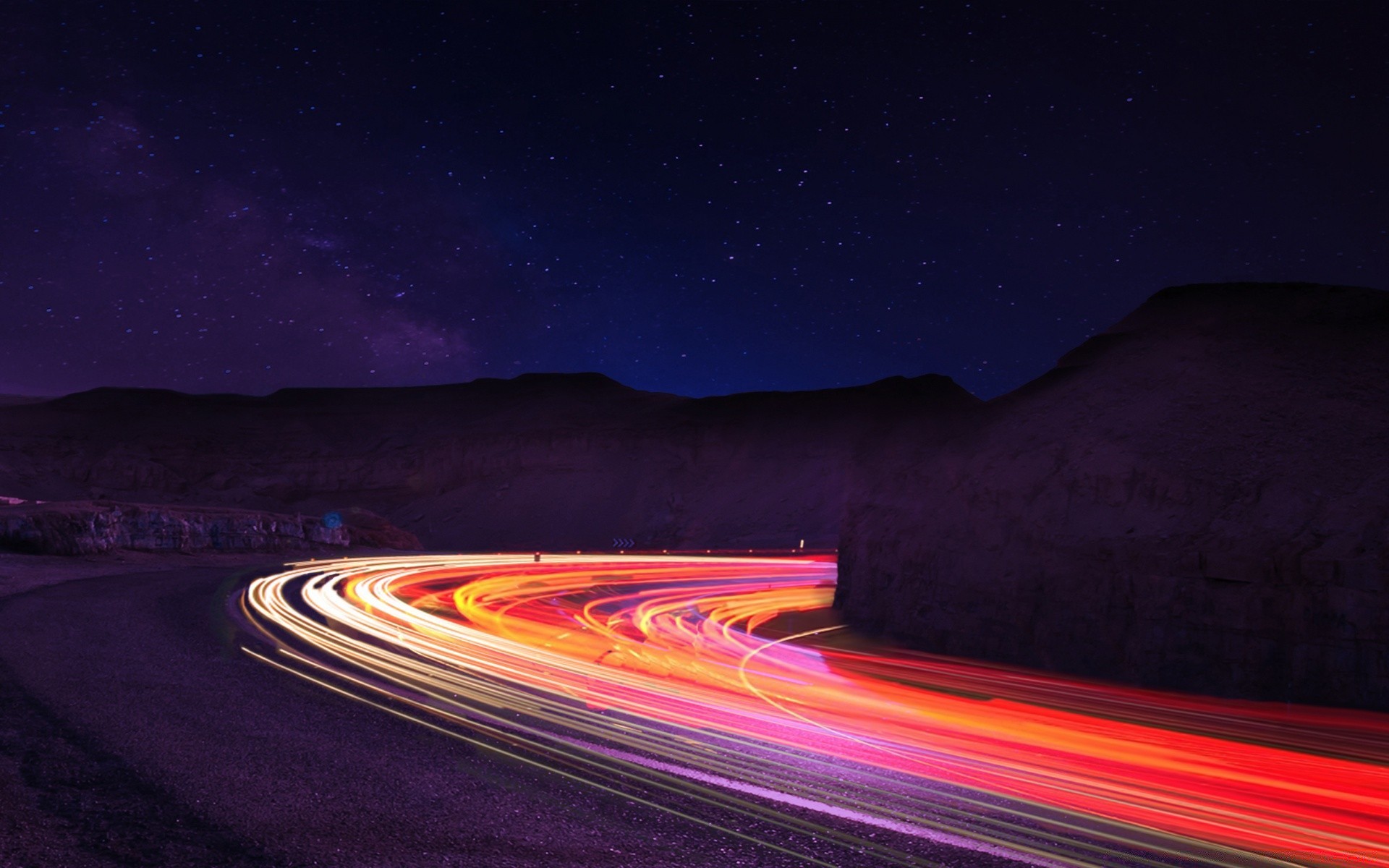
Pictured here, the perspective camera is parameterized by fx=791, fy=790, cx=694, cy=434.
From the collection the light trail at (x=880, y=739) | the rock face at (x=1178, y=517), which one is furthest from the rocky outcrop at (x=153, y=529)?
the rock face at (x=1178, y=517)

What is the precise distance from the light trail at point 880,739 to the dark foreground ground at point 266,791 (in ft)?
1.39

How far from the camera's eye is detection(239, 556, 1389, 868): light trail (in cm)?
456

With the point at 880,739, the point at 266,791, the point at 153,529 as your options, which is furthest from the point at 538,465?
the point at 266,791

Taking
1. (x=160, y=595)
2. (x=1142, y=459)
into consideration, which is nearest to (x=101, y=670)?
(x=160, y=595)

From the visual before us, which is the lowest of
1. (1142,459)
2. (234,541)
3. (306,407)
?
(234,541)

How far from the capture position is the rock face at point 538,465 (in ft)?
193

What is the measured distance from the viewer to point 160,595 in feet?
50.3

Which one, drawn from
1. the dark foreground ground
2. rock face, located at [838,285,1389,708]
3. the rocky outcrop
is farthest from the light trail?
the rocky outcrop

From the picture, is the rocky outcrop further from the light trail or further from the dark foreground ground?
the dark foreground ground

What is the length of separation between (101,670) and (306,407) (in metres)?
99.2

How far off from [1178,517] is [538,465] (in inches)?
2484

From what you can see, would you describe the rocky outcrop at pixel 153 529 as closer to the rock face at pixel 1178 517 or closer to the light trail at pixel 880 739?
the light trail at pixel 880 739

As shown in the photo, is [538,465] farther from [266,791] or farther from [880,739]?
[266,791]

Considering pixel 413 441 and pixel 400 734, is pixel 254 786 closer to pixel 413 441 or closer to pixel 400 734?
pixel 400 734
